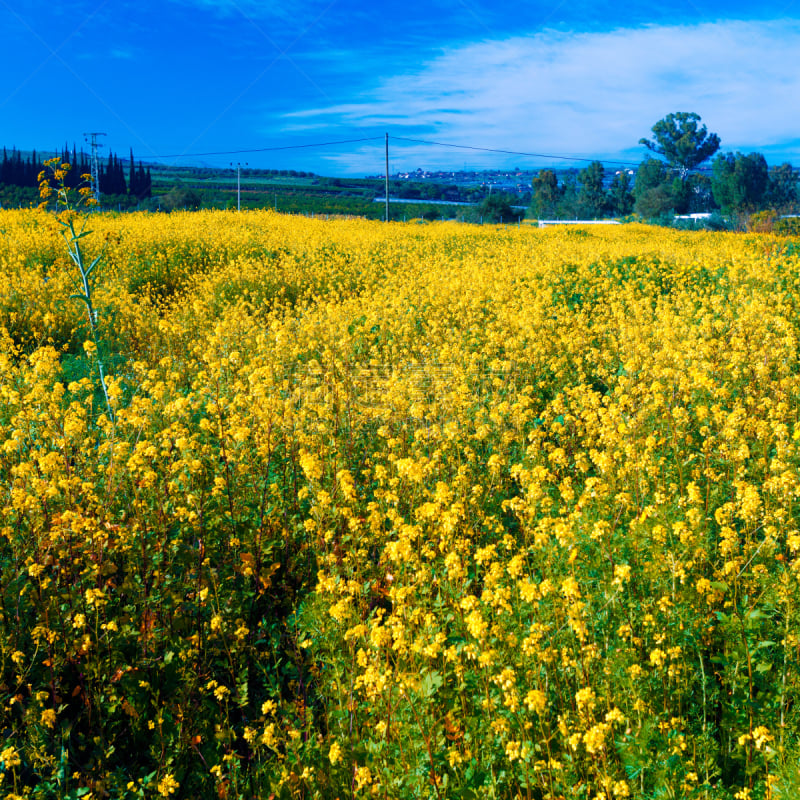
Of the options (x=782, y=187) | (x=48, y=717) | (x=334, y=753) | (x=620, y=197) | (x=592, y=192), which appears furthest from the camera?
(x=782, y=187)

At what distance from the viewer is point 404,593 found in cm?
260

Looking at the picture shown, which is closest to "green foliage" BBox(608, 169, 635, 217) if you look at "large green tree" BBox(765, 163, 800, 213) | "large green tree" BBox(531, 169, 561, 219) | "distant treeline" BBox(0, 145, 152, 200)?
"large green tree" BBox(531, 169, 561, 219)

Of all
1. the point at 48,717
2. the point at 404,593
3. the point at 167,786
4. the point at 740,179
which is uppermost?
the point at 740,179

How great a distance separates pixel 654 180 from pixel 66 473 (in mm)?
101528

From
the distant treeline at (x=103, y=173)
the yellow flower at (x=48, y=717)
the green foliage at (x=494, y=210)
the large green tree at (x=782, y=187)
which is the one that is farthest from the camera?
the large green tree at (x=782, y=187)

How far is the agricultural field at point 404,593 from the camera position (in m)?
A: 2.34

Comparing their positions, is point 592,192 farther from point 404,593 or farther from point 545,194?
point 404,593

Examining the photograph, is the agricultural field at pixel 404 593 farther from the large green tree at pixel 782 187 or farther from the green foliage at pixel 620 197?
the green foliage at pixel 620 197

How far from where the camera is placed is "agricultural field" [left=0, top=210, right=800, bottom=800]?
2.34 meters

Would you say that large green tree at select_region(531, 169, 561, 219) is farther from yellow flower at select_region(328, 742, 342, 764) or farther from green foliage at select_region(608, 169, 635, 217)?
yellow flower at select_region(328, 742, 342, 764)

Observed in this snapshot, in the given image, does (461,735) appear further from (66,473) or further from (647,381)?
(647,381)

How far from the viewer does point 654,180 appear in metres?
91.0

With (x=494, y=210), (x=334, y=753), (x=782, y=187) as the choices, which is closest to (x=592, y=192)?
(x=782, y=187)

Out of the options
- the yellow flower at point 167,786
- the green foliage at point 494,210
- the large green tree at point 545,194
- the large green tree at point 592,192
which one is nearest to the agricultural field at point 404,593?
the yellow flower at point 167,786
